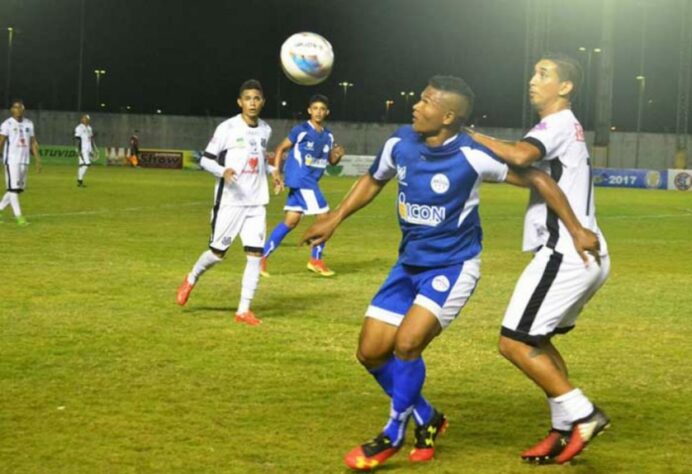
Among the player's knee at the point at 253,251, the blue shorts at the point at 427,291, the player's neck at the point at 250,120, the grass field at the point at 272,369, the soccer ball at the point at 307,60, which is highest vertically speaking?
the soccer ball at the point at 307,60

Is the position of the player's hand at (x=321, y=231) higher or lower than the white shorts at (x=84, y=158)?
lower

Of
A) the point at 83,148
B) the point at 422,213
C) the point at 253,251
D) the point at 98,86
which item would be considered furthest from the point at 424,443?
the point at 98,86

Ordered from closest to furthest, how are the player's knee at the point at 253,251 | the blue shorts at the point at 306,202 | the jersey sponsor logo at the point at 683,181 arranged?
the player's knee at the point at 253,251
the blue shorts at the point at 306,202
the jersey sponsor logo at the point at 683,181

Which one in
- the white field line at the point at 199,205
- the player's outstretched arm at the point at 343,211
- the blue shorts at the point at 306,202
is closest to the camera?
the player's outstretched arm at the point at 343,211

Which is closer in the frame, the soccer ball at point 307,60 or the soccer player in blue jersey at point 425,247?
the soccer player in blue jersey at point 425,247

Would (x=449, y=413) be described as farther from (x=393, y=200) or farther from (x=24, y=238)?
(x=393, y=200)

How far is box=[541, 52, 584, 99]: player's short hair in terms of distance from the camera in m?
6.72

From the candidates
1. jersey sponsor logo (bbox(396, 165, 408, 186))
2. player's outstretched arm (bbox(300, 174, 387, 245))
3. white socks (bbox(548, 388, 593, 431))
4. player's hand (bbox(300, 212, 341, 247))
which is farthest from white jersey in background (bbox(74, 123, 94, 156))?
white socks (bbox(548, 388, 593, 431))

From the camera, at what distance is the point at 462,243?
267 inches

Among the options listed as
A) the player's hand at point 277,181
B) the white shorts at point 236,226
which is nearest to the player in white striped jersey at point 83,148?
the player's hand at point 277,181

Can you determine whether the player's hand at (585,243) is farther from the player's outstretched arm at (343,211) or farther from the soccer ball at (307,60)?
the soccer ball at (307,60)

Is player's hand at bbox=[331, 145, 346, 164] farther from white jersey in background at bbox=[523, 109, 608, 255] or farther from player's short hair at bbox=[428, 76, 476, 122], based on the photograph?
white jersey in background at bbox=[523, 109, 608, 255]

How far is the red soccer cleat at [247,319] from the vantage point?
38.2ft

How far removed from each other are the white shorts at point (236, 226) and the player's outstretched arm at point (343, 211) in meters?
5.01
